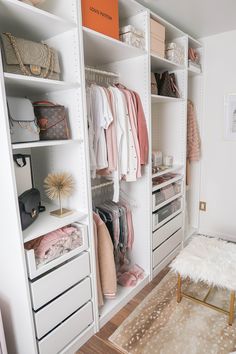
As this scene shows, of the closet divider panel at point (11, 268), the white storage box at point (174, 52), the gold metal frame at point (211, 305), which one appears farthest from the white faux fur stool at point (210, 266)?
the white storage box at point (174, 52)

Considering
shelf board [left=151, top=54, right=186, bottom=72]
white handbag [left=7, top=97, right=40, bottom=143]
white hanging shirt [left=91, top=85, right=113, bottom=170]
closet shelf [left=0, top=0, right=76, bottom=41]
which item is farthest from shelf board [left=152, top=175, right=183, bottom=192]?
closet shelf [left=0, top=0, right=76, bottom=41]

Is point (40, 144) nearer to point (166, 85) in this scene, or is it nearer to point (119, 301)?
point (119, 301)

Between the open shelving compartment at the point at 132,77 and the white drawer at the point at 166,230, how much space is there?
0.44 feet

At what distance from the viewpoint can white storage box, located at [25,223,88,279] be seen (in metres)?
1.27

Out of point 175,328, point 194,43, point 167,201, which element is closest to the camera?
point 175,328

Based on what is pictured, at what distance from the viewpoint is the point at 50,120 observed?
1.42 metres

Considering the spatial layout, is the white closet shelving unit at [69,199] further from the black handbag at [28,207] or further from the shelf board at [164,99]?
the shelf board at [164,99]

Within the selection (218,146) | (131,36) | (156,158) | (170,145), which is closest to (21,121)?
(131,36)

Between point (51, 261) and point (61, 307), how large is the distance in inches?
12.2

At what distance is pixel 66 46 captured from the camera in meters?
1.45

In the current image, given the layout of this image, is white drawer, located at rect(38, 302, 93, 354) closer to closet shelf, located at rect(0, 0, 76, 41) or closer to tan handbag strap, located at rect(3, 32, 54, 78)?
tan handbag strap, located at rect(3, 32, 54, 78)

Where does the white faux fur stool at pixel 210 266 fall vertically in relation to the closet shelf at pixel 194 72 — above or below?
below

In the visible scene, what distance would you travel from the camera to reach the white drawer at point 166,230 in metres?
2.29

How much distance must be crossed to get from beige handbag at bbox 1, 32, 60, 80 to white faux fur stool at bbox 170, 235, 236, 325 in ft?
5.26
